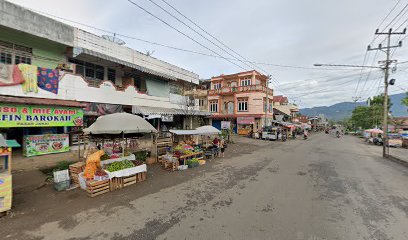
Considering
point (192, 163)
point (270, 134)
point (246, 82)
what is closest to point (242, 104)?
point (246, 82)

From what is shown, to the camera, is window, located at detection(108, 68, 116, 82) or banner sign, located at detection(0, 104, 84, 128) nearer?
banner sign, located at detection(0, 104, 84, 128)

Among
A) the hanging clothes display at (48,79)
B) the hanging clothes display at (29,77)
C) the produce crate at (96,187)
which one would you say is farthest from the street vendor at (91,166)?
the hanging clothes display at (48,79)

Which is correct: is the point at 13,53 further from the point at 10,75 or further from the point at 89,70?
the point at 89,70

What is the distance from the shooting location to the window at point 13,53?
9.43 meters

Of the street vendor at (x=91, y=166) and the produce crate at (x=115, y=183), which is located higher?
the street vendor at (x=91, y=166)

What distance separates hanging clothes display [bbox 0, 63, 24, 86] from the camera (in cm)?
837

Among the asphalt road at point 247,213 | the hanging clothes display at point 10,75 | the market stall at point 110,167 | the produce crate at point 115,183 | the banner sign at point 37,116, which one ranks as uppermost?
the hanging clothes display at point 10,75

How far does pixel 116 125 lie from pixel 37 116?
4798 mm

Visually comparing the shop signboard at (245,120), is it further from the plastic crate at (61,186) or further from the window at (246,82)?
the plastic crate at (61,186)

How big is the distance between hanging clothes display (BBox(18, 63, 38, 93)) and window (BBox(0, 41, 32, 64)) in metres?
1.52

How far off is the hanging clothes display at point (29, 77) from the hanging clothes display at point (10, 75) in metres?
0.17

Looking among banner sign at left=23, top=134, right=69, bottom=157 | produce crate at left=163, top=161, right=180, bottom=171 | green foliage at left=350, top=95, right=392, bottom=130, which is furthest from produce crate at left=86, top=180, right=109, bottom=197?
green foliage at left=350, top=95, right=392, bottom=130

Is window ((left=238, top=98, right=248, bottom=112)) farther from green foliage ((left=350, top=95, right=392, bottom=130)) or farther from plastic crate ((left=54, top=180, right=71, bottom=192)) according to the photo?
green foliage ((left=350, top=95, right=392, bottom=130))

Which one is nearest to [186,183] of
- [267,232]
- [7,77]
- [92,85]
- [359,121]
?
[267,232]
